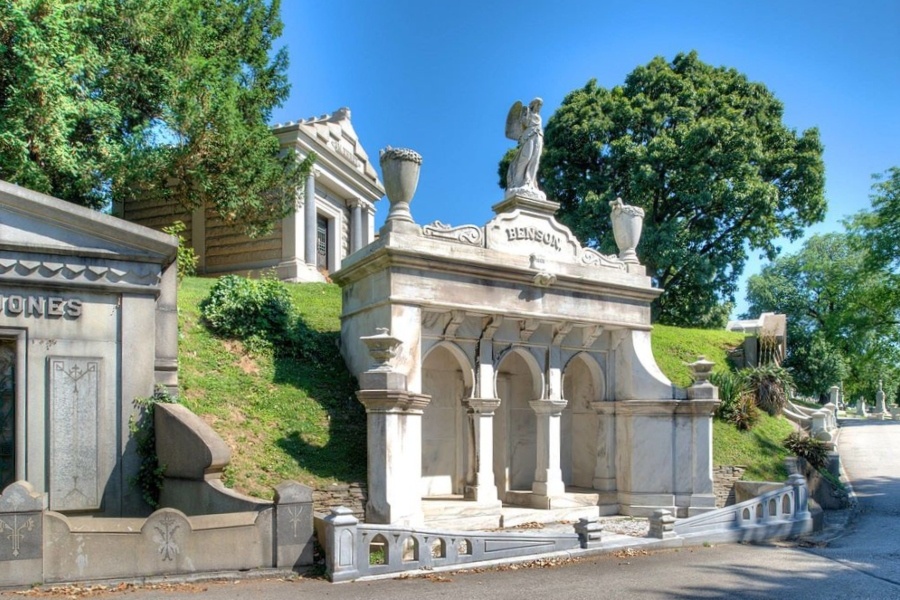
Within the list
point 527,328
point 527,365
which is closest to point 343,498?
point 527,328

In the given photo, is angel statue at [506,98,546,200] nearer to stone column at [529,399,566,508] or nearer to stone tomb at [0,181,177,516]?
stone column at [529,399,566,508]

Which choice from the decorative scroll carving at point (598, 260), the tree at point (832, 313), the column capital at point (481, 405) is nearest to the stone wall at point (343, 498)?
the column capital at point (481, 405)

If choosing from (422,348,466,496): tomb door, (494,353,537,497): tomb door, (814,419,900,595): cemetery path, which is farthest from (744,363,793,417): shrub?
(422,348,466,496): tomb door

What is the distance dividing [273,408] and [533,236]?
5.53m

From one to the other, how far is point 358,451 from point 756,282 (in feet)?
141

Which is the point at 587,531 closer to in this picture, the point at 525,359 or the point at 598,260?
the point at 525,359

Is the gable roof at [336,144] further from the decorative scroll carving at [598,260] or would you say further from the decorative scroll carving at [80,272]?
the decorative scroll carving at [80,272]

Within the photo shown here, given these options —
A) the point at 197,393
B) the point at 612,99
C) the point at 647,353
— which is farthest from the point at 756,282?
the point at 197,393

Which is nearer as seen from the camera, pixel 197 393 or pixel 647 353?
pixel 197 393

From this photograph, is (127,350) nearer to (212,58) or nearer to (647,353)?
(647,353)

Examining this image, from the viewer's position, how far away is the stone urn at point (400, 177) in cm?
1152

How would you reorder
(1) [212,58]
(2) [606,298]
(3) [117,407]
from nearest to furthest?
(3) [117,407], (2) [606,298], (1) [212,58]

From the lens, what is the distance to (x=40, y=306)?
30.2 ft

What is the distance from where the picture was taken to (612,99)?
29531 mm
